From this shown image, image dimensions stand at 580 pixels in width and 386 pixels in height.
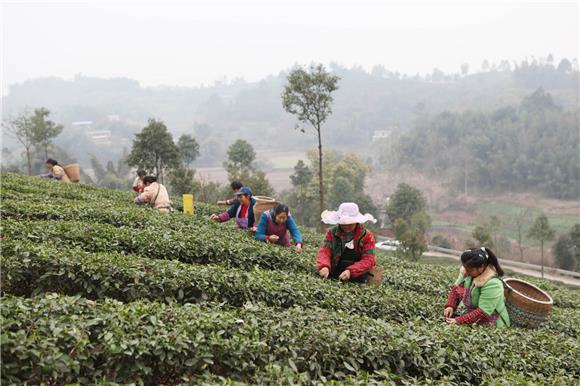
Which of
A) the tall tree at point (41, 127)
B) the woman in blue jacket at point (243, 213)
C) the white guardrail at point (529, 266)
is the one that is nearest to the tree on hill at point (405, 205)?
the white guardrail at point (529, 266)

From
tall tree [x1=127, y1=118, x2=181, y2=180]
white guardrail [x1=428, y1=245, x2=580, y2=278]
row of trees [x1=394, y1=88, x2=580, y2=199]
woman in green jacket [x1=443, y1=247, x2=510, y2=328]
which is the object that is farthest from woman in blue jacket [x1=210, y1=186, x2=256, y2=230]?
row of trees [x1=394, y1=88, x2=580, y2=199]

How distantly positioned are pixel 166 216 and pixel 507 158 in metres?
74.6

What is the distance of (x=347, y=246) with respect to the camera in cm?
641

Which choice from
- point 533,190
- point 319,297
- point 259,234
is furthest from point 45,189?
point 533,190

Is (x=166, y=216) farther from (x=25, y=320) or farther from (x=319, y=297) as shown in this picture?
(x=25, y=320)

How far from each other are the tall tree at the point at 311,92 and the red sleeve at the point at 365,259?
1823cm

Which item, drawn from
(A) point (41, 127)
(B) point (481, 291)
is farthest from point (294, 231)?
(A) point (41, 127)

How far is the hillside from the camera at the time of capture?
11.5ft

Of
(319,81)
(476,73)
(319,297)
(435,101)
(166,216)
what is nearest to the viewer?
(319,297)

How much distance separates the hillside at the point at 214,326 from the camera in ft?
11.5

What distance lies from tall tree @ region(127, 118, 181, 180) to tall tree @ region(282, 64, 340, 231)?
32.6 feet

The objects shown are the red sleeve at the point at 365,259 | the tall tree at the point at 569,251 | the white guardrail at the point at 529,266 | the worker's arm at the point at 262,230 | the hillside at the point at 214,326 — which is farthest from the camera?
the tall tree at the point at 569,251

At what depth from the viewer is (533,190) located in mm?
74500

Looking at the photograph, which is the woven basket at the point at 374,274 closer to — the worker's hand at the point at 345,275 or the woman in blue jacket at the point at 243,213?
the worker's hand at the point at 345,275
